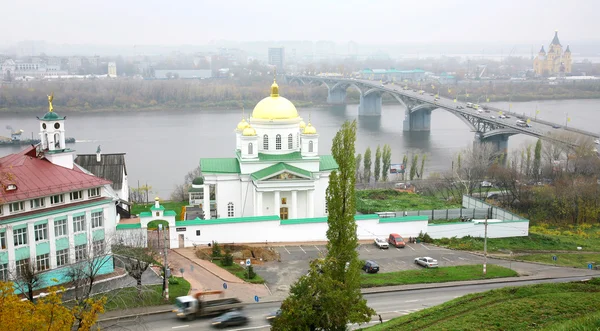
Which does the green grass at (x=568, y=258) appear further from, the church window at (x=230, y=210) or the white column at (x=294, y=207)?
the church window at (x=230, y=210)

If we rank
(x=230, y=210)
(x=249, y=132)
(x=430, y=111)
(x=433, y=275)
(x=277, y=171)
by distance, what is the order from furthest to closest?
(x=430, y=111) → (x=230, y=210) → (x=249, y=132) → (x=277, y=171) → (x=433, y=275)

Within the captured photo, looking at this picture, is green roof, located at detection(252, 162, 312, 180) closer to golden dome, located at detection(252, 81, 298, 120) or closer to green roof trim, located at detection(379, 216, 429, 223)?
golden dome, located at detection(252, 81, 298, 120)

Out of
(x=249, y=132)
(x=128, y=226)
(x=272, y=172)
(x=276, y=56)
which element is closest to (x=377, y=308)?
(x=128, y=226)

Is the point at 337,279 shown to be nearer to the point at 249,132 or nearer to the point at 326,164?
the point at 249,132

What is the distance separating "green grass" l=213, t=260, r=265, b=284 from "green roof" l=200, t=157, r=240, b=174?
4721 millimetres

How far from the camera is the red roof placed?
12.5 m

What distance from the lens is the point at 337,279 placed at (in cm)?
1034

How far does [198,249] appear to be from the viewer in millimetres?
16250

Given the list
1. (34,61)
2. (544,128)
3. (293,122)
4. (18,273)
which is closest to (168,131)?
(544,128)

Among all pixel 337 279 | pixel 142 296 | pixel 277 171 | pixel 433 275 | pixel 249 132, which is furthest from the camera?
pixel 249 132

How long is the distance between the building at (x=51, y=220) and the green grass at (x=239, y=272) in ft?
8.42

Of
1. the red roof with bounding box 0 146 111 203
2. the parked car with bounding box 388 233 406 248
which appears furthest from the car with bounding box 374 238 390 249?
the red roof with bounding box 0 146 111 203

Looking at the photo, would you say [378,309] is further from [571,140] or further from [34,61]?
[34,61]

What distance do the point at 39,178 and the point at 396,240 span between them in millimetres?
8922
